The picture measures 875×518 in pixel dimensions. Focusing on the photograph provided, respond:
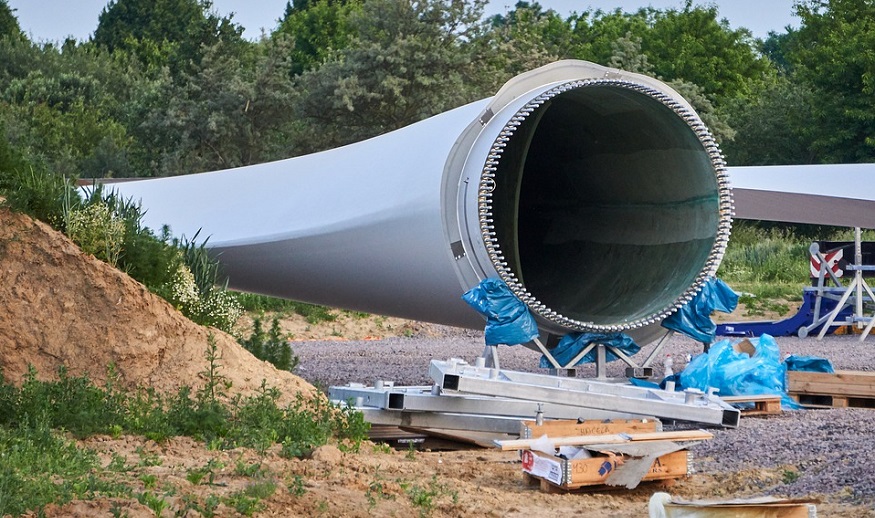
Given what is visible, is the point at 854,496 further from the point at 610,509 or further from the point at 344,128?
the point at 344,128

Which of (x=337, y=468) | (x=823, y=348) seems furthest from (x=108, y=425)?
(x=823, y=348)

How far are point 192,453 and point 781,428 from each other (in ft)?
12.7

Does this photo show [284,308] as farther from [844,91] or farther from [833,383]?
[844,91]

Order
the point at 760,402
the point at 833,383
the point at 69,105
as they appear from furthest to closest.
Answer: the point at 69,105
the point at 833,383
the point at 760,402

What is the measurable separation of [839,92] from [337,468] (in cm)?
2984

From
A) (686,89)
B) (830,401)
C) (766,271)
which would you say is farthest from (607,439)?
(686,89)

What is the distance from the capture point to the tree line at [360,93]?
27.8 metres

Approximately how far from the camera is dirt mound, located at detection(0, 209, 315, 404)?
6676 millimetres

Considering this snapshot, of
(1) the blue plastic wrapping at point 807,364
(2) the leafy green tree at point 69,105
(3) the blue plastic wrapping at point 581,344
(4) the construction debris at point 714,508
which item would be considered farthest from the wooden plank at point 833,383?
(2) the leafy green tree at point 69,105

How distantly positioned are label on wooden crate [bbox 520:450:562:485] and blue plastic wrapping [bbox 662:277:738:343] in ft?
11.1

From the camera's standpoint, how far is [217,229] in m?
10.3

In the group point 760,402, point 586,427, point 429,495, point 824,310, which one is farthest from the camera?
point 824,310

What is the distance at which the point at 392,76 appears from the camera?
1080 inches

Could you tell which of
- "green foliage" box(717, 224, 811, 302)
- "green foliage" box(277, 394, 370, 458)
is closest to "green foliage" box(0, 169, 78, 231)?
"green foliage" box(277, 394, 370, 458)
